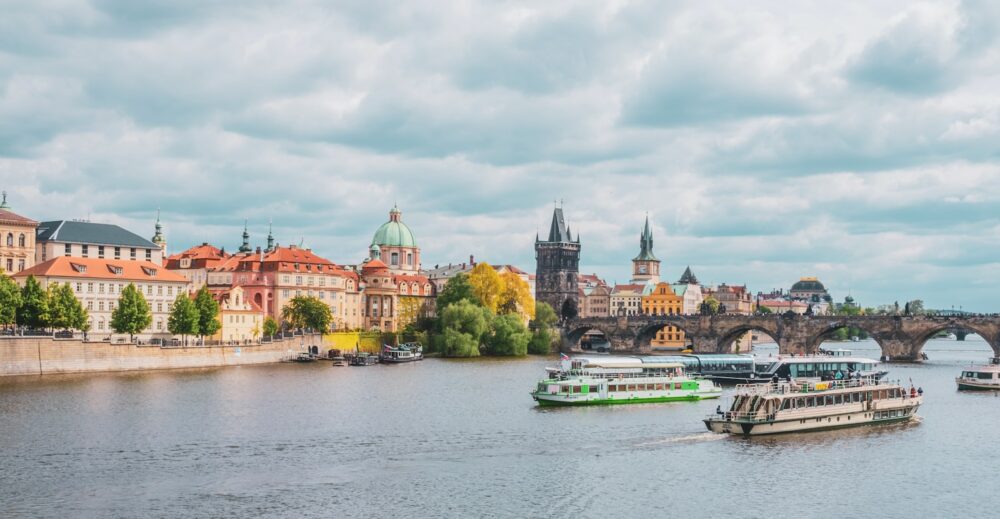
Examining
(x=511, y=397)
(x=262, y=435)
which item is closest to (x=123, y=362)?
(x=511, y=397)

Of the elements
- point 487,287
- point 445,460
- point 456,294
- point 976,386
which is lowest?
point 445,460

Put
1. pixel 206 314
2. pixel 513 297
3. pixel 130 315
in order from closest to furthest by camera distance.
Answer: pixel 130 315
pixel 206 314
pixel 513 297

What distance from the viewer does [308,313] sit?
164 metres

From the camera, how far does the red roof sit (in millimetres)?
135750

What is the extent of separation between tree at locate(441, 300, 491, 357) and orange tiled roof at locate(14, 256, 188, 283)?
40573 millimetres

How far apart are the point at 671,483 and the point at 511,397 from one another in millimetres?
41109

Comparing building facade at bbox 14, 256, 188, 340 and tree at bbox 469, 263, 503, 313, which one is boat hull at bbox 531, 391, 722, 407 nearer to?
building facade at bbox 14, 256, 188, 340

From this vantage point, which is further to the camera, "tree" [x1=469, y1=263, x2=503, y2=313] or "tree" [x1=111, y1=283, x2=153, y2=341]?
"tree" [x1=469, y1=263, x2=503, y2=313]

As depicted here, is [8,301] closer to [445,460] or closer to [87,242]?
[87,242]

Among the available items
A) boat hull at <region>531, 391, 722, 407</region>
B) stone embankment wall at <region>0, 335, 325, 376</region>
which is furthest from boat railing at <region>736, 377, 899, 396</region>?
stone embankment wall at <region>0, 335, 325, 376</region>

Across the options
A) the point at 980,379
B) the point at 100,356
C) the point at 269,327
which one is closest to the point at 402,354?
the point at 269,327

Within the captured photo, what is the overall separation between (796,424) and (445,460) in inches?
1027

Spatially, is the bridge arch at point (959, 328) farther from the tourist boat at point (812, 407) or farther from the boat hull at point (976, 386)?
the tourist boat at point (812, 407)

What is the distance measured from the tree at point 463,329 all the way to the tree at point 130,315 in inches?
1970
